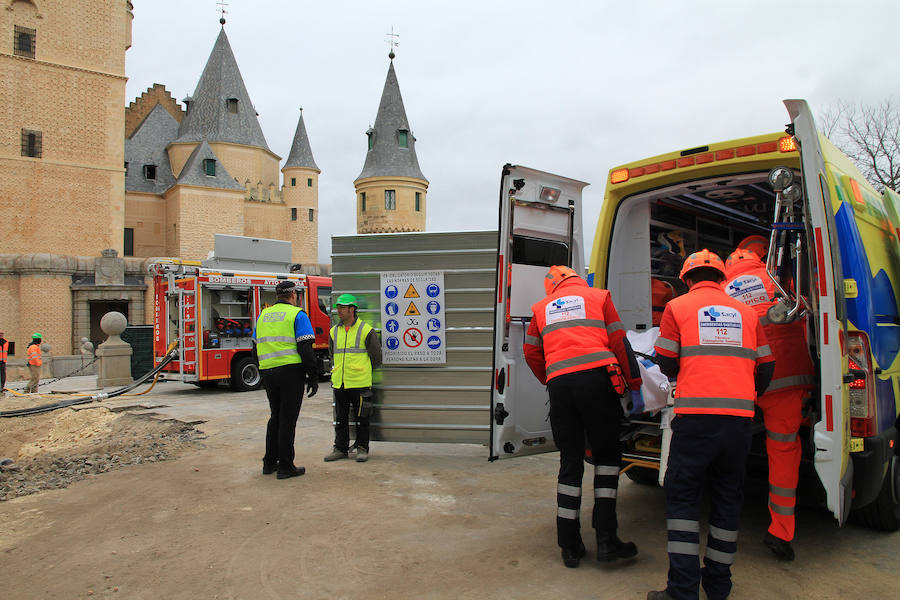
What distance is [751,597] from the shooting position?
132 inches

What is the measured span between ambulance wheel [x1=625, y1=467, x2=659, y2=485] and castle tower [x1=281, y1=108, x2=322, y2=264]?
156 ft

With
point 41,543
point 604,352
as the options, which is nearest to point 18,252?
point 41,543

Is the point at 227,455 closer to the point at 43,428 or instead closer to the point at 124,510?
the point at 124,510

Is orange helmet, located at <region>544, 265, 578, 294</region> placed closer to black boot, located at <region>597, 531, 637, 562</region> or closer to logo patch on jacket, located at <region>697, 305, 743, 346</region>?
logo patch on jacket, located at <region>697, 305, 743, 346</region>

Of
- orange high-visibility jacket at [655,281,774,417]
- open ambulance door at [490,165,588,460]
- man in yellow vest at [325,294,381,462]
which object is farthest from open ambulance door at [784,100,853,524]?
man in yellow vest at [325,294,381,462]

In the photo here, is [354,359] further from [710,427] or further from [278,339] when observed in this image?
[710,427]

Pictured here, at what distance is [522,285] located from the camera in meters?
4.97

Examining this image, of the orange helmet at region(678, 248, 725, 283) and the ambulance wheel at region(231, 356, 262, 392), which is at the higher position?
the orange helmet at region(678, 248, 725, 283)

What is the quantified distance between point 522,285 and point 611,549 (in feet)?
6.71

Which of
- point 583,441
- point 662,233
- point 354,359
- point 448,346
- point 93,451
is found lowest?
point 93,451

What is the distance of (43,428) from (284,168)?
46.8 metres

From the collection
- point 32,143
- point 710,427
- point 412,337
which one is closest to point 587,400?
point 710,427

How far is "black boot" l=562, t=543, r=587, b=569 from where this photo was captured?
149 inches

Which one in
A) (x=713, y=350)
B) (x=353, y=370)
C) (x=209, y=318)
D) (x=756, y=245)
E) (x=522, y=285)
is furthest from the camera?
(x=209, y=318)
